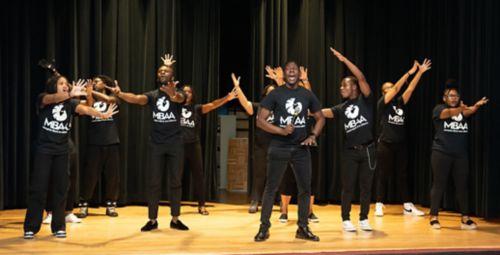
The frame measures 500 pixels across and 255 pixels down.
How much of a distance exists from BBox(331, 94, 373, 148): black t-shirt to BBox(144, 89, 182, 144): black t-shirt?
5.26 feet

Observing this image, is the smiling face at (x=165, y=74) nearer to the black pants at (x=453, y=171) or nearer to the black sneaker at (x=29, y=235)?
the black sneaker at (x=29, y=235)

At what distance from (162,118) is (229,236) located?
1.27 metres

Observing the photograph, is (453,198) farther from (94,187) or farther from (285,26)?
(94,187)

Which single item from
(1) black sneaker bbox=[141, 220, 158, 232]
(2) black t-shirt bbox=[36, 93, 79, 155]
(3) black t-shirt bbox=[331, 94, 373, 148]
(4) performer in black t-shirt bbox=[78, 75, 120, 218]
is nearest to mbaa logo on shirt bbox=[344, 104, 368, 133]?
(3) black t-shirt bbox=[331, 94, 373, 148]

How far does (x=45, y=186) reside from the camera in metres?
6.09

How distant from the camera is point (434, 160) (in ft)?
22.9

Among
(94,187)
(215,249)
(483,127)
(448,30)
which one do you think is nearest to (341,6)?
(448,30)

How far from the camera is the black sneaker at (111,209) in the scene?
7.72 meters

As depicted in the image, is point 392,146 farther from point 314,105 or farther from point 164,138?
point 164,138

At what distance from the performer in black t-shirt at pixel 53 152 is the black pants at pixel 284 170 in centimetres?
153

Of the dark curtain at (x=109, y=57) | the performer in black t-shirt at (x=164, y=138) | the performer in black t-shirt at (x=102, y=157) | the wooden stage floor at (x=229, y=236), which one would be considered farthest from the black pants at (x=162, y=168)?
the dark curtain at (x=109, y=57)

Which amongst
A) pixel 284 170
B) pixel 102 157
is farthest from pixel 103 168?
pixel 284 170

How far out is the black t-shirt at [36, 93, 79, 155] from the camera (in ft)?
19.9

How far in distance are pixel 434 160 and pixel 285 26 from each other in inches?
115
